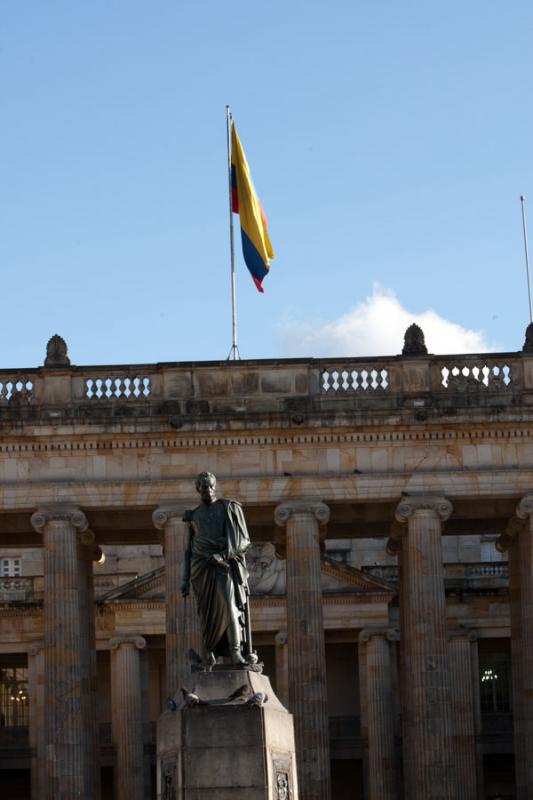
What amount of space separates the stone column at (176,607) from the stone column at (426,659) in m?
5.59

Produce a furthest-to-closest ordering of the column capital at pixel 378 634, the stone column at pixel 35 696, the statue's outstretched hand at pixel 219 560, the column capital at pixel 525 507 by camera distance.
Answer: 1. the column capital at pixel 378 634
2. the stone column at pixel 35 696
3. the column capital at pixel 525 507
4. the statue's outstretched hand at pixel 219 560

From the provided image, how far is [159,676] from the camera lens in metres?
76.7

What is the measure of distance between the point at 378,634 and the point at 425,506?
17.3 m

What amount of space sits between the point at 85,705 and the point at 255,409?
876 cm

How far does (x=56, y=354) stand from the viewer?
5822 cm

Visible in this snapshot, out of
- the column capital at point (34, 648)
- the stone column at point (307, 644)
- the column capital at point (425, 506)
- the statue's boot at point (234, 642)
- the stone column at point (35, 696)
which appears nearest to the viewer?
the statue's boot at point (234, 642)

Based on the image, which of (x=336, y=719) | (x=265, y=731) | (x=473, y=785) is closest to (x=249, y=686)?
(x=265, y=731)

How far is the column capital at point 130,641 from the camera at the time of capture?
7400 cm

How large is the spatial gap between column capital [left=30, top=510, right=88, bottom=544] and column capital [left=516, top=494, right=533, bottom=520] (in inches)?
439

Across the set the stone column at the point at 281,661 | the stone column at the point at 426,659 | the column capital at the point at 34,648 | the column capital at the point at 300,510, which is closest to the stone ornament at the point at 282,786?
the stone column at the point at 426,659

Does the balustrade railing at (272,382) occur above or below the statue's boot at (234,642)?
above

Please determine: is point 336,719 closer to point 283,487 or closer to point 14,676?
point 14,676

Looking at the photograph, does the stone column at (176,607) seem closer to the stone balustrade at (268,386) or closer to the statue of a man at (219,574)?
the stone balustrade at (268,386)

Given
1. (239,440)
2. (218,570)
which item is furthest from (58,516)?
(218,570)
